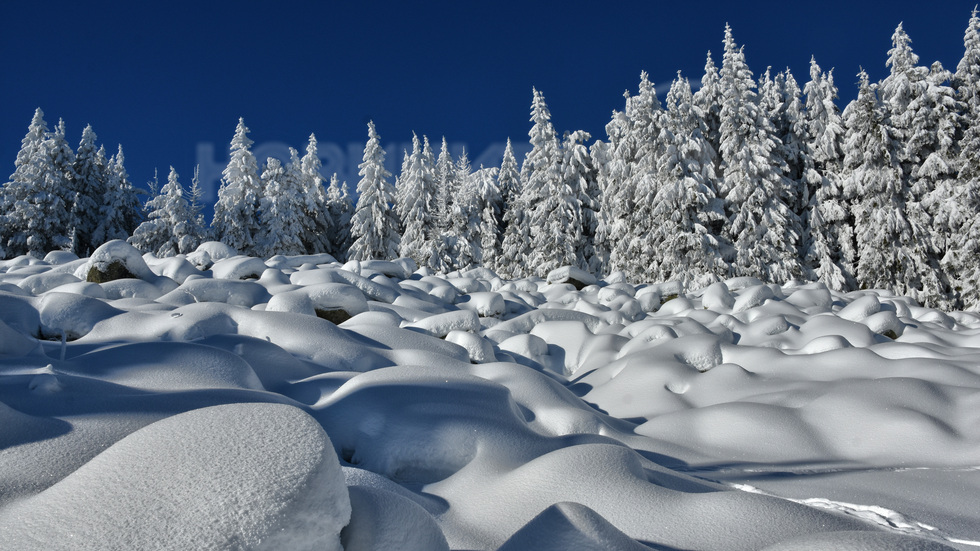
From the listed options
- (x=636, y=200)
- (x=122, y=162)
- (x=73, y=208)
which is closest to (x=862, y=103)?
(x=636, y=200)

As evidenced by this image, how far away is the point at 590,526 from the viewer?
1.25m

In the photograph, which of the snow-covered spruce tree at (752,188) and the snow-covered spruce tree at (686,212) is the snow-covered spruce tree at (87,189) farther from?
the snow-covered spruce tree at (752,188)

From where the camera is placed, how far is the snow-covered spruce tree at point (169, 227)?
26422mm

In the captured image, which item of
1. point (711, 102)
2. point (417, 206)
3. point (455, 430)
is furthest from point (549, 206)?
point (455, 430)

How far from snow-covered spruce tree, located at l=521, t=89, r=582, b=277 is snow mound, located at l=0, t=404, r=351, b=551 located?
21.2 meters

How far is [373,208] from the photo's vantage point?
28.0m

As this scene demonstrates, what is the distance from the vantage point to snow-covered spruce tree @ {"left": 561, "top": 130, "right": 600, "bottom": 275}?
23469 millimetres

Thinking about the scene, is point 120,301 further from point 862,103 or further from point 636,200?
point 862,103

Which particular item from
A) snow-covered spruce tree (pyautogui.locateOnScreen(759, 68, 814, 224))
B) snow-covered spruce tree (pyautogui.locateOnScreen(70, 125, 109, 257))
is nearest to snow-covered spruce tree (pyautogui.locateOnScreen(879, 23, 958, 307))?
snow-covered spruce tree (pyautogui.locateOnScreen(759, 68, 814, 224))

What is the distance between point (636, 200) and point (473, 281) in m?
11.9

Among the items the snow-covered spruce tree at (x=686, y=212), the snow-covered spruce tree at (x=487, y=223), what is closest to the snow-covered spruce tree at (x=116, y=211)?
the snow-covered spruce tree at (x=487, y=223)

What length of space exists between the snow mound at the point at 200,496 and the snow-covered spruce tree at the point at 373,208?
88.5 feet

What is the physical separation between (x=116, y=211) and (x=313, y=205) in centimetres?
966

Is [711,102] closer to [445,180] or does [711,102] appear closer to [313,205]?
[445,180]
